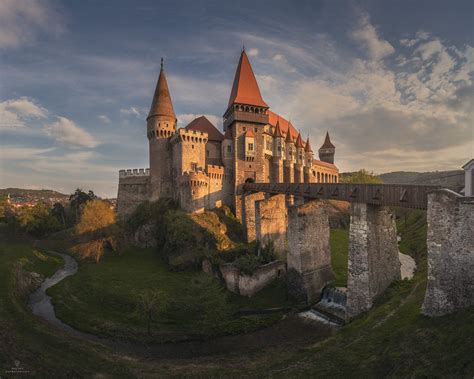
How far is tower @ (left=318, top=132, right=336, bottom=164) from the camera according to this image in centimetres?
8069

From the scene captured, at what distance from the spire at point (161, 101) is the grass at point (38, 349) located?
92.3 feet

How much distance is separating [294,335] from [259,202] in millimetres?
17021

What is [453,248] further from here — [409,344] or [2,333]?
[2,333]

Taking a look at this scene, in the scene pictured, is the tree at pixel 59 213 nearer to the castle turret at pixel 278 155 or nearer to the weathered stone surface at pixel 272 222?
the castle turret at pixel 278 155

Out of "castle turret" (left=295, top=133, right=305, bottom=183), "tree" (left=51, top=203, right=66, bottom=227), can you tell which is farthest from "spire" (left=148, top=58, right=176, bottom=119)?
"tree" (left=51, top=203, right=66, bottom=227)

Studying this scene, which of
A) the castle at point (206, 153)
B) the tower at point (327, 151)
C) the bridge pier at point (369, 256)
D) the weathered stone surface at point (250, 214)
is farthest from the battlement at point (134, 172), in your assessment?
the tower at point (327, 151)

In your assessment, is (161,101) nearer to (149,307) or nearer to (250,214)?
(250,214)

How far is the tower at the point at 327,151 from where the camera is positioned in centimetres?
8069

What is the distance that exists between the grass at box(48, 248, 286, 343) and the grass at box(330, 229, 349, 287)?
5.41m

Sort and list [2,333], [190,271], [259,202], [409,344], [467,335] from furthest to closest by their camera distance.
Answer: [259,202], [190,271], [2,333], [409,344], [467,335]

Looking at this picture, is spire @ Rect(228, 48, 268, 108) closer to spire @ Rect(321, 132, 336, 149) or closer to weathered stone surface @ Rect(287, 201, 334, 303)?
weathered stone surface @ Rect(287, 201, 334, 303)

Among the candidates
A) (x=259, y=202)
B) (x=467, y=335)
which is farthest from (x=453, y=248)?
(x=259, y=202)

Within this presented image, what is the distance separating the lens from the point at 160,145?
1706 inches

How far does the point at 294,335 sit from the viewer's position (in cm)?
1942
